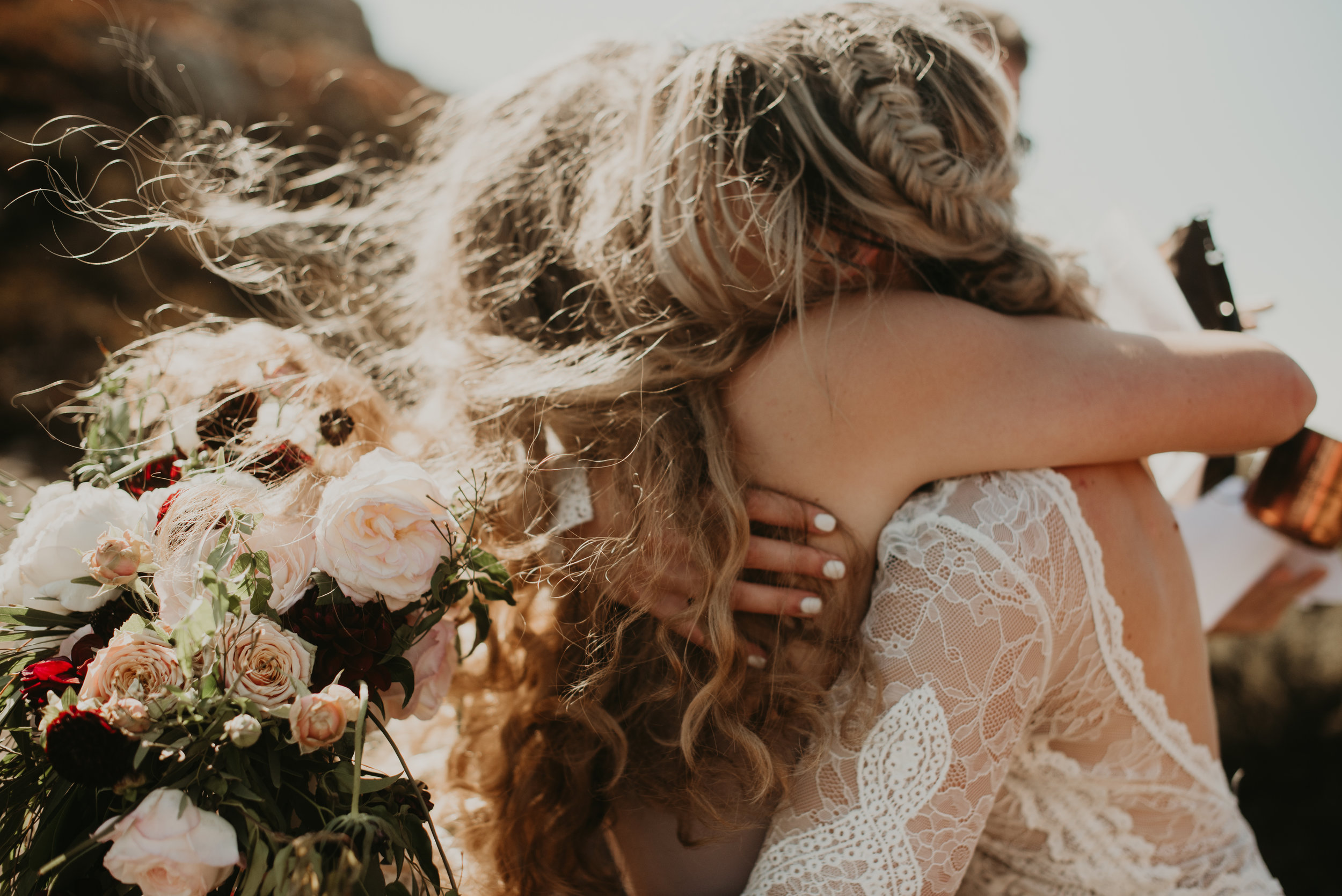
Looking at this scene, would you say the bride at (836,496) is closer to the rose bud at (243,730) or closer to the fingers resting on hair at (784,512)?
the fingers resting on hair at (784,512)

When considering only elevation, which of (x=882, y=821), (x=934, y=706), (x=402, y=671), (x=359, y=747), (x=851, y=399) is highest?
(x=851, y=399)

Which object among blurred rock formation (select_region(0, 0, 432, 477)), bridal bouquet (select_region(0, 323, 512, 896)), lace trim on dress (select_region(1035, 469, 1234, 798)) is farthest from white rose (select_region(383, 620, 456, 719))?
blurred rock formation (select_region(0, 0, 432, 477))

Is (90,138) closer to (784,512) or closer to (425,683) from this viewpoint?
(425,683)

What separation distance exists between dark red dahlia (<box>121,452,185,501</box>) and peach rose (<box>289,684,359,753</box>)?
57 centimetres

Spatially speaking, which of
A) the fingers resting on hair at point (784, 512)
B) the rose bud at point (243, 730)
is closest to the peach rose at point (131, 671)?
the rose bud at point (243, 730)

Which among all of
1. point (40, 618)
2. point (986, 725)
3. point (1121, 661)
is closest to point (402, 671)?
point (40, 618)

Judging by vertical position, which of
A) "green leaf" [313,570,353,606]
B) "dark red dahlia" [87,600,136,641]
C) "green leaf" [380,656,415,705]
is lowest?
"green leaf" [380,656,415,705]

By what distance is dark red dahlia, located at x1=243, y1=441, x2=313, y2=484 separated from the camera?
50.1 inches

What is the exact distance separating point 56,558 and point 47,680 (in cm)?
17

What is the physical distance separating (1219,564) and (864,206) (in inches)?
84.6

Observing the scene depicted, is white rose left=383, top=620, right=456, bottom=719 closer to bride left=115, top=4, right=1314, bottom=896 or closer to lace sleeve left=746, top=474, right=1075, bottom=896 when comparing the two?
bride left=115, top=4, right=1314, bottom=896

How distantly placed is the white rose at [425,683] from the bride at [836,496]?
0.20 meters

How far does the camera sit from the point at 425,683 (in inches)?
48.3

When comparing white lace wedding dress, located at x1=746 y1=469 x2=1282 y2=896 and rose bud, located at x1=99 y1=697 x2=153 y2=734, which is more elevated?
rose bud, located at x1=99 y1=697 x2=153 y2=734
